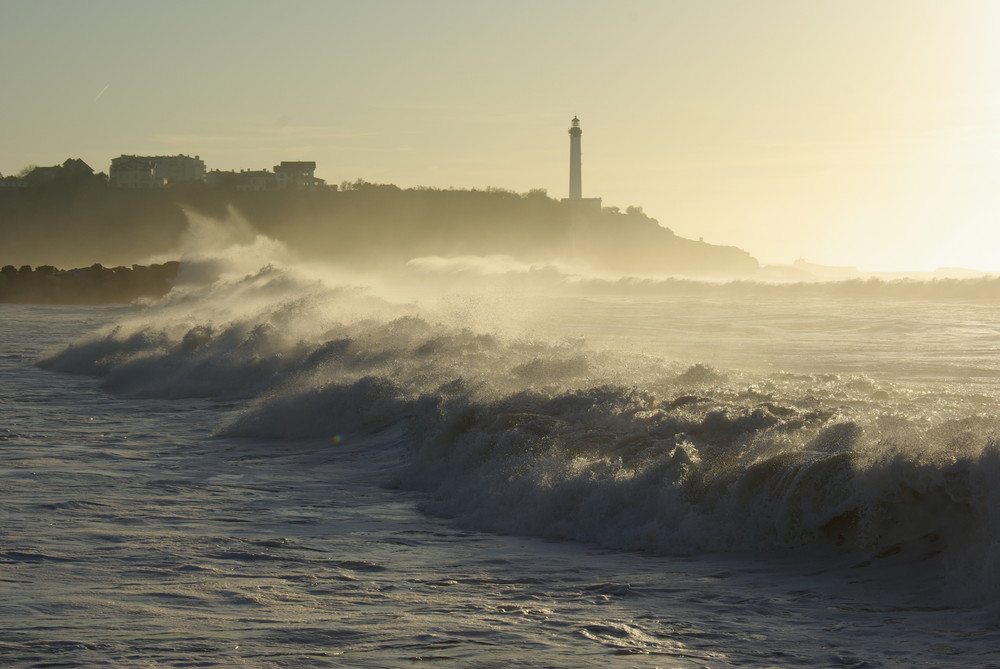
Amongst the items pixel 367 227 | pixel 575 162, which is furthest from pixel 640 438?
pixel 367 227

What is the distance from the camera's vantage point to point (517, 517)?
316 inches

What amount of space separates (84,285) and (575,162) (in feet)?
201

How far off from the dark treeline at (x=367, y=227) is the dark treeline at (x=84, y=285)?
5356 cm

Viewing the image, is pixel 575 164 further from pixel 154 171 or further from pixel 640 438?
pixel 640 438

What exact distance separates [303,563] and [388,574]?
0.58 metres

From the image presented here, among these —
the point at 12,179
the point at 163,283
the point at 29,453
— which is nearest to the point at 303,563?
the point at 29,453

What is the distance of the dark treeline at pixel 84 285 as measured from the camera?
49.4 m

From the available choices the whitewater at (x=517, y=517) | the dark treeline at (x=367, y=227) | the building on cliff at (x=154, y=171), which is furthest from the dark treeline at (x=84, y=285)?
the building on cliff at (x=154, y=171)

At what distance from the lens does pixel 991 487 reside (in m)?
6.29

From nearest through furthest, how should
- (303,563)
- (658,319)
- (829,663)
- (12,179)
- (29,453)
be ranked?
(829,663) < (303,563) < (29,453) < (658,319) < (12,179)

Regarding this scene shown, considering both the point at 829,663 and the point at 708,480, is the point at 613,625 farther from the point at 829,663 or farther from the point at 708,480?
the point at 708,480

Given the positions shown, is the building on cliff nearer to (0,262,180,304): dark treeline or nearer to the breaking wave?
(0,262,180,304): dark treeline

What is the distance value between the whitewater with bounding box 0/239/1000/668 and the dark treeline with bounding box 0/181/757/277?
93.4 meters

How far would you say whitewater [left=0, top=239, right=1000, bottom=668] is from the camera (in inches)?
211
